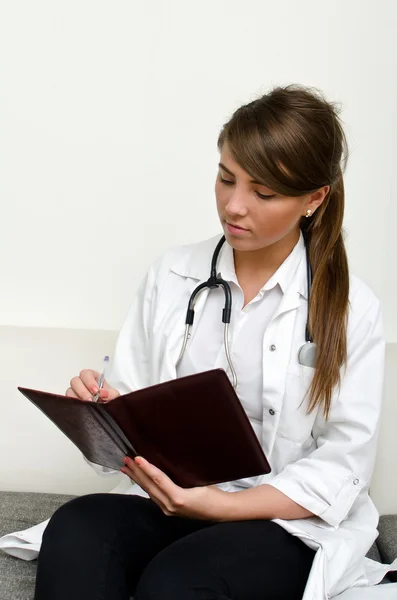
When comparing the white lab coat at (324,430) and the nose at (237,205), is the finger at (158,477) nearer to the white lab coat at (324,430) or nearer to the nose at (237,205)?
the white lab coat at (324,430)

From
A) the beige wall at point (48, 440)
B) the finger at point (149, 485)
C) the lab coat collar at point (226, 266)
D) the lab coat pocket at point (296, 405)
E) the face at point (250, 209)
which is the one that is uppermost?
the face at point (250, 209)

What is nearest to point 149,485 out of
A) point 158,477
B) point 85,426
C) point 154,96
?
point 158,477

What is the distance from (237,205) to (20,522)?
2.88ft

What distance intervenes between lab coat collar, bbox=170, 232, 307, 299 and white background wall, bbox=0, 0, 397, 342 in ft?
2.07

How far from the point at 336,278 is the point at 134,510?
1.93ft

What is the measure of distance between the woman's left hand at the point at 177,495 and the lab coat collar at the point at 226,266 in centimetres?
45

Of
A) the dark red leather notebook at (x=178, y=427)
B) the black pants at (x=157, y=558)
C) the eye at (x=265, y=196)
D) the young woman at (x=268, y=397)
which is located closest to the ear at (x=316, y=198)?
the young woman at (x=268, y=397)

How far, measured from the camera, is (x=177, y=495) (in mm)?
1450

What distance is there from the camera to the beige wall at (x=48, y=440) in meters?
2.09

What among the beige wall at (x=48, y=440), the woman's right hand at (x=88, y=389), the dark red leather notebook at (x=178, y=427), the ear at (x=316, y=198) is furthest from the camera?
the beige wall at (x=48, y=440)

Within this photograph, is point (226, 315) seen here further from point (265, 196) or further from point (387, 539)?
point (387, 539)

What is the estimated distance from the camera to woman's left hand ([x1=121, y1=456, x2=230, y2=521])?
1.45 meters

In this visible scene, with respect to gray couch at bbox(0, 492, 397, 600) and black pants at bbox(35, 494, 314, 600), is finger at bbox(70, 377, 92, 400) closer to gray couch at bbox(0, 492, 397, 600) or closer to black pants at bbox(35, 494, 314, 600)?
black pants at bbox(35, 494, 314, 600)

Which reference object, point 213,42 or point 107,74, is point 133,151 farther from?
point 213,42
